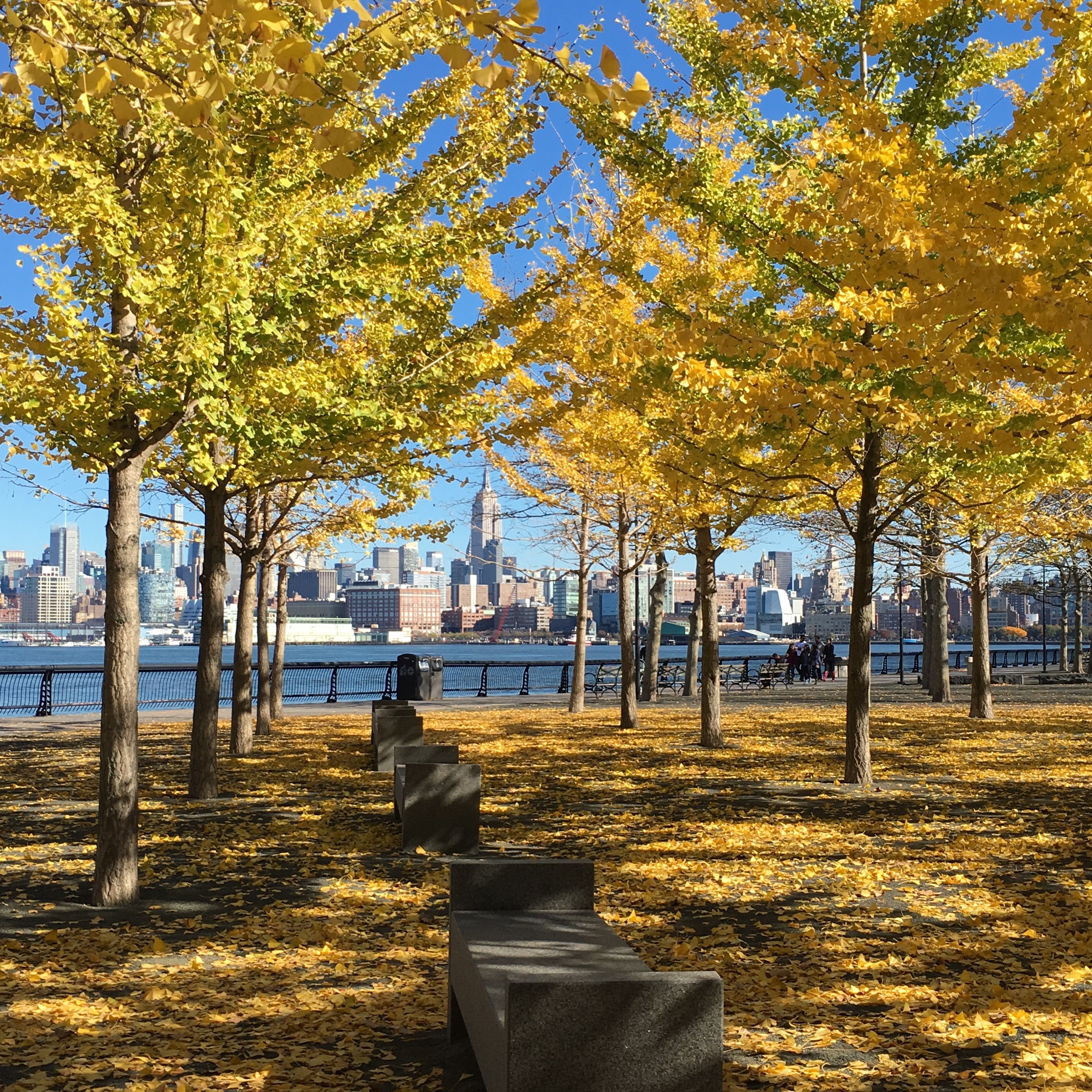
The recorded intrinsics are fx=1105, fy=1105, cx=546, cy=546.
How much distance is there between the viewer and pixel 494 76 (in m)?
3.90

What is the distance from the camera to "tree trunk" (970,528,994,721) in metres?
21.8

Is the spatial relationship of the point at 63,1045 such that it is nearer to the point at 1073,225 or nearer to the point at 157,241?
the point at 157,241

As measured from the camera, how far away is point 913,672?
4769 centimetres

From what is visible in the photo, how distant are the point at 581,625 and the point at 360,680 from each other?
68617 millimetres

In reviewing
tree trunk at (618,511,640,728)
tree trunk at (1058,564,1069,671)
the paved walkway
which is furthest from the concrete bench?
tree trunk at (1058,564,1069,671)

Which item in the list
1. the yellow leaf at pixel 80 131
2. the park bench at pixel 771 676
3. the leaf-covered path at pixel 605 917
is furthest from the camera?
the park bench at pixel 771 676

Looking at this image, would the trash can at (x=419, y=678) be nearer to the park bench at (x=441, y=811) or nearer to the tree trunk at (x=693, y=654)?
the tree trunk at (x=693, y=654)

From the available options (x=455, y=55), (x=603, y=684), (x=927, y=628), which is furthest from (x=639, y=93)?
(x=603, y=684)

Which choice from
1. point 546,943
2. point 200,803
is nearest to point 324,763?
point 200,803

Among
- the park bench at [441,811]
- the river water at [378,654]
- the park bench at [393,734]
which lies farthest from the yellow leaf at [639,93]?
the river water at [378,654]

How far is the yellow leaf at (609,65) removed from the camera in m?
3.78

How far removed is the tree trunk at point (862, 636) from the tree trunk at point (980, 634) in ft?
29.7

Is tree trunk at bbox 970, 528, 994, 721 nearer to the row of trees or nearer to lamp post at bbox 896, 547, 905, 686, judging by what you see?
lamp post at bbox 896, 547, 905, 686

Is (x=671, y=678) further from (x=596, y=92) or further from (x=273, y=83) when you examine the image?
(x=273, y=83)
